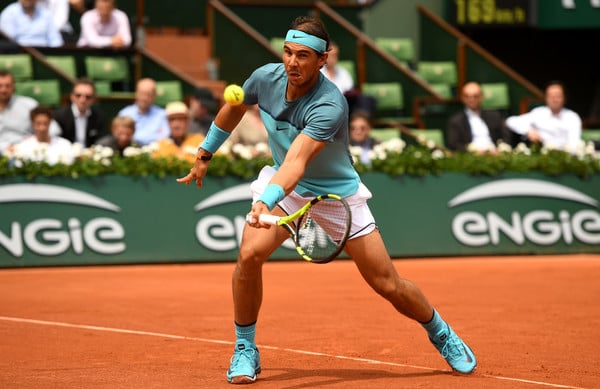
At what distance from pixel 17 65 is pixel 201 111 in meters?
2.35

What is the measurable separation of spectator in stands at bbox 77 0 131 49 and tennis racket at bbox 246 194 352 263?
921 cm

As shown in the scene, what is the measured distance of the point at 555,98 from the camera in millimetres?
14281

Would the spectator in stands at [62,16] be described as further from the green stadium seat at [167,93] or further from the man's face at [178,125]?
the man's face at [178,125]

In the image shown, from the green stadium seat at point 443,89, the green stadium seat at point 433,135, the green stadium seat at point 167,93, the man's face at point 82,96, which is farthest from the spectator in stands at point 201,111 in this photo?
the green stadium seat at point 443,89

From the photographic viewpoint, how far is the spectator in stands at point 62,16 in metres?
14.7

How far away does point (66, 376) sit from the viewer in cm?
622

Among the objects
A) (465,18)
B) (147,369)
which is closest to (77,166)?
(147,369)

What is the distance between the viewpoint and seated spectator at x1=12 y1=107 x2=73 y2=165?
38.0 ft

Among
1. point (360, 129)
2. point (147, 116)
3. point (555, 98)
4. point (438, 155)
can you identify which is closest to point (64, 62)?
point (147, 116)

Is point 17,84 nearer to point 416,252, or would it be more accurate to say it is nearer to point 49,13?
point 49,13

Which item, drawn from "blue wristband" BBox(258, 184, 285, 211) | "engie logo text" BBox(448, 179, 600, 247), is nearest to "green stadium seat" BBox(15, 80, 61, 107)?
"engie logo text" BBox(448, 179, 600, 247)

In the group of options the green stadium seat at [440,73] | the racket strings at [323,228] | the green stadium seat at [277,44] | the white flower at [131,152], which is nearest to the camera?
the racket strings at [323,228]

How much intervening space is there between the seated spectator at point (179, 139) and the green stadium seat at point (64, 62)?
2.45 m

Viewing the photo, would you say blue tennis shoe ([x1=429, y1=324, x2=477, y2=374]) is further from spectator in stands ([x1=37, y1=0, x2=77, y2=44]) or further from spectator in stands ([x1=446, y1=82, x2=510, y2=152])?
spectator in stands ([x1=37, y1=0, x2=77, y2=44])
